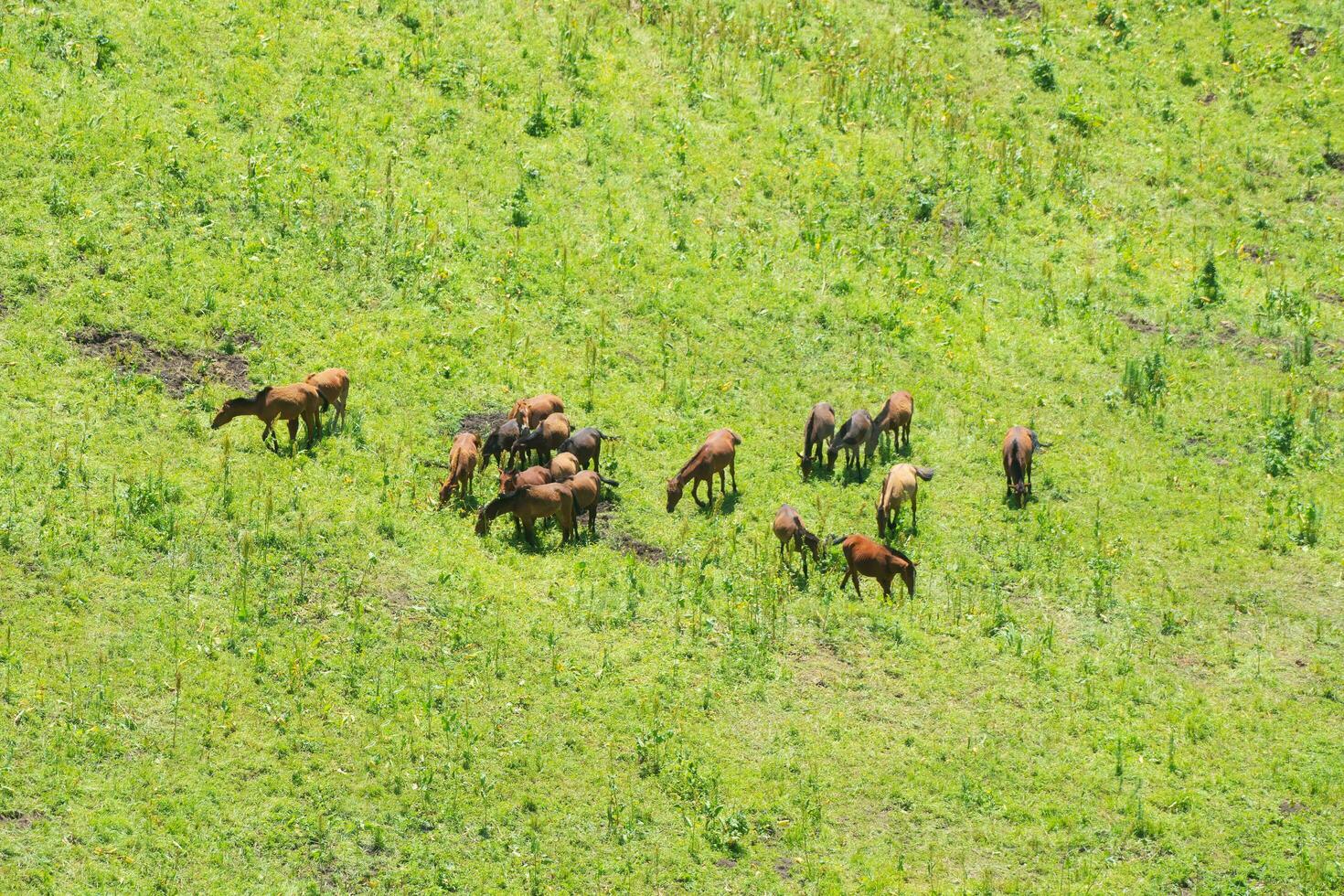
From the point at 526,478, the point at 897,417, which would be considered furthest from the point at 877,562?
the point at 526,478

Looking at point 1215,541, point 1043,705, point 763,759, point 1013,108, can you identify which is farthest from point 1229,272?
point 763,759

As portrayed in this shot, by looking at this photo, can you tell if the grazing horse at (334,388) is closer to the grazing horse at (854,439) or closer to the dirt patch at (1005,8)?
the grazing horse at (854,439)

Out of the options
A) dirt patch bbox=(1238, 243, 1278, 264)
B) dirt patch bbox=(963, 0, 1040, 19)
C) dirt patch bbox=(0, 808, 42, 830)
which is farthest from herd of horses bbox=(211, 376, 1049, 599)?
dirt patch bbox=(963, 0, 1040, 19)

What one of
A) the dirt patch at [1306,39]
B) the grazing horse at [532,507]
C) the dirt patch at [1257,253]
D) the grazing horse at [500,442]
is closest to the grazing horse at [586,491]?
the grazing horse at [532,507]

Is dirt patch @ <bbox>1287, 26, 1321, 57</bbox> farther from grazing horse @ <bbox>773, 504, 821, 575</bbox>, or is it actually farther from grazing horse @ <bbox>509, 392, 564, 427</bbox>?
grazing horse @ <bbox>509, 392, 564, 427</bbox>

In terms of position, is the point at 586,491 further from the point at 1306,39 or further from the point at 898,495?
the point at 1306,39

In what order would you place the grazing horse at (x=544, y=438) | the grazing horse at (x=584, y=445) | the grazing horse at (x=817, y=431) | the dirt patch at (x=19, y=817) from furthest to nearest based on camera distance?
the grazing horse at (x=817, y=431), the grazing horse at (x=544, y=438), the grazing horse at (x=584, y=445), the dirt patch at (x=19, y=817)

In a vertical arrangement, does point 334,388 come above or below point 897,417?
above

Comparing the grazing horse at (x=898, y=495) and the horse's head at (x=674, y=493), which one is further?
the horse's head at (x=674, y=493)
